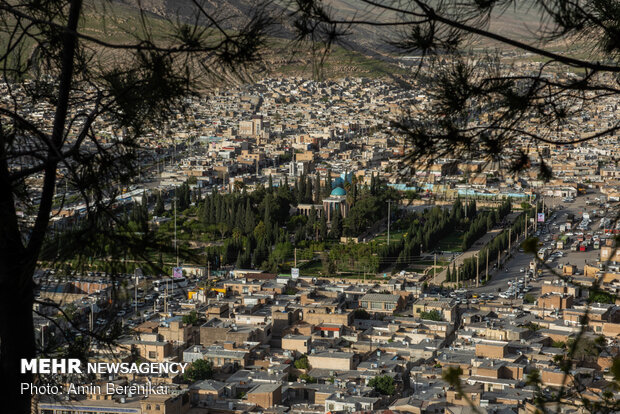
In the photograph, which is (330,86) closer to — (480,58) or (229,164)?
(229,164)

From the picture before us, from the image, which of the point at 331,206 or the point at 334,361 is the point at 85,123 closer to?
the point at 334,361

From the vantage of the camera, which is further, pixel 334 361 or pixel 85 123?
pixel 334 361

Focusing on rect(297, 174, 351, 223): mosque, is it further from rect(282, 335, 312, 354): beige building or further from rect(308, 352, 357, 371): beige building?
rect(308, 352, 357, 371): beige building

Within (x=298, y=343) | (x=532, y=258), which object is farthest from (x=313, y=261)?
(x=298, y=343)

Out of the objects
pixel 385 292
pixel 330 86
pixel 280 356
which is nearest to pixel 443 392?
pixel 280 356

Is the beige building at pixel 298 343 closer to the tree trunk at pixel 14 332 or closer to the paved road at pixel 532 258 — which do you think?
the paved road at pixel 532 258

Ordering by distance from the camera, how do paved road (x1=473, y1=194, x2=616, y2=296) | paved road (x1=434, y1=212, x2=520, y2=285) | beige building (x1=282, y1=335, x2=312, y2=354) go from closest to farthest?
beige building (x1=282, y1=335, x2=312, y2=354)
paved road (x1=473, y1=194, x2=616, y2=296)
paved road (x1=434, y1=212, x2=520, y2=285)

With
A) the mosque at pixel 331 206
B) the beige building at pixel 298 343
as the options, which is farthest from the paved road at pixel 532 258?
the mosque at pixel 331 206

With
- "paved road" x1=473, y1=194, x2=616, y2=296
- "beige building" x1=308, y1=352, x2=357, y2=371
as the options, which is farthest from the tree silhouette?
"paved road" x1=473, y1=194, x2=616, y2=296
